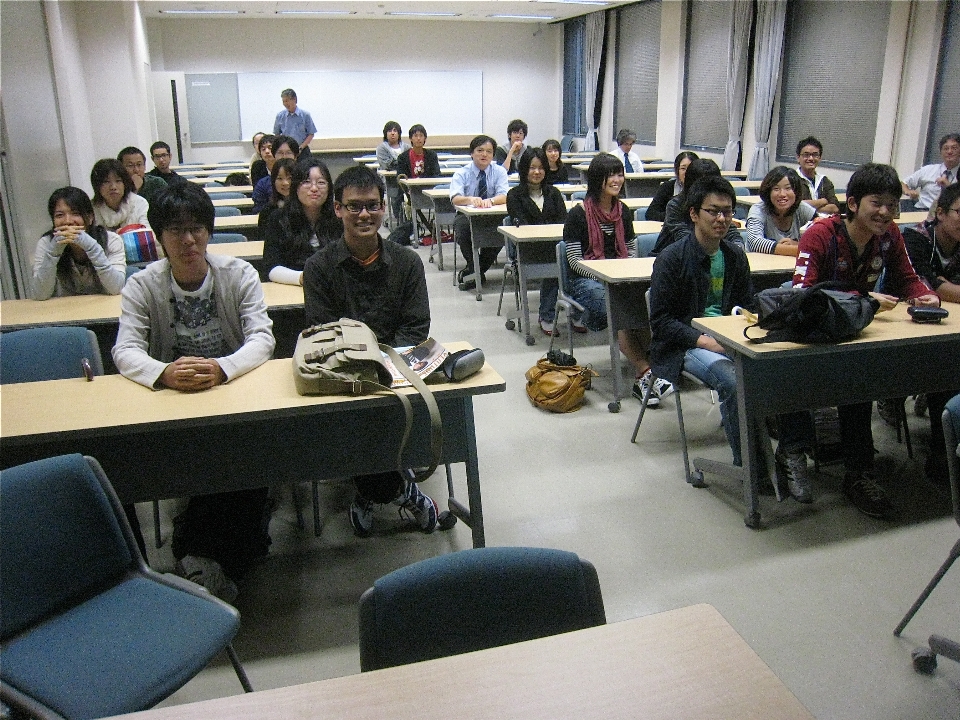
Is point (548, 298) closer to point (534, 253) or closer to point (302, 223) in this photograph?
point (534, 253)

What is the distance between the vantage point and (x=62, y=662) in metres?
1.52

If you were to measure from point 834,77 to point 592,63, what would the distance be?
5.80 m

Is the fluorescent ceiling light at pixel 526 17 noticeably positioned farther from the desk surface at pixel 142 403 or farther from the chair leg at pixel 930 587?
the chair leg at pixel 930 587

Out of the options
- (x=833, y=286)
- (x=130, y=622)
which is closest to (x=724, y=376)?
(x=833, y=286)

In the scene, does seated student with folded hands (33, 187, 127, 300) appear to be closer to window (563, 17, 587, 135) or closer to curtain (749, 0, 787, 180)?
curtain (749, 0, 787, 180)

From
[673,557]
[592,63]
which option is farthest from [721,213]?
[592,63]

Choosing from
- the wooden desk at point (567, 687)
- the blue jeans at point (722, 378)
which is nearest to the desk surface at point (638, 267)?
the blue jeans at point (722, 378)

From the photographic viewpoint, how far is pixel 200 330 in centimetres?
246

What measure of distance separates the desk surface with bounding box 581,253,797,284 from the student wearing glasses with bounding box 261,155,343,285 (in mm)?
1357

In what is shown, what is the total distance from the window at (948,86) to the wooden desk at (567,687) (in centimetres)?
700

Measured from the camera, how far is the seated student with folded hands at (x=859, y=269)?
114 inches

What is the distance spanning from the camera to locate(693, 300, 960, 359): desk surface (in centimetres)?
253

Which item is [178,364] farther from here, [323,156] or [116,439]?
[323,156]

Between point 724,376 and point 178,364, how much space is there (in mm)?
1957
